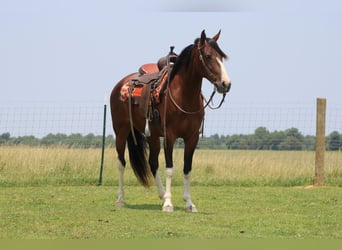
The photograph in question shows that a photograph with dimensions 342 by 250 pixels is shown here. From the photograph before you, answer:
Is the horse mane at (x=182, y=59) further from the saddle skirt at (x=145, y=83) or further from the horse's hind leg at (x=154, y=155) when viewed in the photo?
the horse's hind leg at (x=154, y=155)

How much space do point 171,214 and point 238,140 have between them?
A: 1137cm

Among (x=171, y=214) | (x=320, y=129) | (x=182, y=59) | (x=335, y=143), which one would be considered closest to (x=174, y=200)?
(x=171, y=214)

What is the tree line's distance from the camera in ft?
55.8

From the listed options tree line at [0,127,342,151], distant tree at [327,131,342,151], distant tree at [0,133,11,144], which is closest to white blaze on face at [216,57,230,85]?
tree line at [0,127,342,151]

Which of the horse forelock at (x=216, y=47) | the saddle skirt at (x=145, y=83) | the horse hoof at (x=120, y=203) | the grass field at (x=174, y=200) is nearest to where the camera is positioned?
the grass field at (x=174, y=200)

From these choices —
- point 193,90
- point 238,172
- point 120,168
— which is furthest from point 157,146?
point 238,172

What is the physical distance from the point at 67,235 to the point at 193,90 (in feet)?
9.67

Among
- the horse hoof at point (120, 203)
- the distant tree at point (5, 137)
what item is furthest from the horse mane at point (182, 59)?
the distant tree at point (5, 137)

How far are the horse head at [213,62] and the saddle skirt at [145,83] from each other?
0.85 m

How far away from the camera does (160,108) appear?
9398 mm

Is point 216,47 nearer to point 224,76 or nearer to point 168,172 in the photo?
point 224,76

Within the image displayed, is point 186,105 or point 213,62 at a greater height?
point 213,62

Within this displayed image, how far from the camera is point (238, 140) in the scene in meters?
20.0

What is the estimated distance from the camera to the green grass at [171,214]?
718cm
